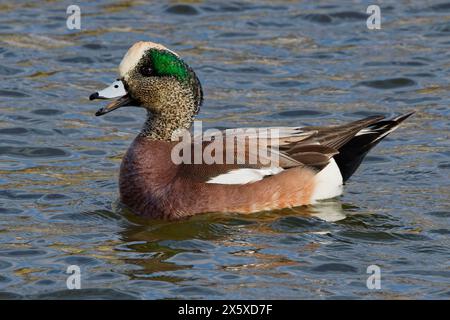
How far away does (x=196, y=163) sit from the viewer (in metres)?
9.50

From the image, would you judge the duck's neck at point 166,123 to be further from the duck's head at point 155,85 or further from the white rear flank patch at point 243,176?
the white rear flank patch at point 243,176

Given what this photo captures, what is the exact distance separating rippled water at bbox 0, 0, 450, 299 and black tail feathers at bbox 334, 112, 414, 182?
0.81 feet

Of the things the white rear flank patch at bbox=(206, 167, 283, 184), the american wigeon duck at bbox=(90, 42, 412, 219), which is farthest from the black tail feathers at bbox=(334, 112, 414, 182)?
the white rear flank patch at bbox=(206, 167, 283, 184)

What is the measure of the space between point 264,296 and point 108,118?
4.57 meters

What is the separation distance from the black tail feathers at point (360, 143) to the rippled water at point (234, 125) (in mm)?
248

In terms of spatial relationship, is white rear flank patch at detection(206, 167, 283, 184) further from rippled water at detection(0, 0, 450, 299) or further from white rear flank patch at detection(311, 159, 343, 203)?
white rear flank patch at detection(311, 159, 343, 203)

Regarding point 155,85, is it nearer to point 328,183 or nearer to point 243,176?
point 243,176

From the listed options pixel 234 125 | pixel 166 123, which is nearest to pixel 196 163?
pixel 166 123

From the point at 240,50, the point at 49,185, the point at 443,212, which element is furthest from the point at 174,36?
the point at 443,212

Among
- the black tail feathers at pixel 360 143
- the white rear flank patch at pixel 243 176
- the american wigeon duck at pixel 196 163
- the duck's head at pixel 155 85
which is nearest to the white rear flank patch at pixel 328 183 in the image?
the american wigeon duck at pixel 196 163

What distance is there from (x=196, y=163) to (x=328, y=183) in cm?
113
